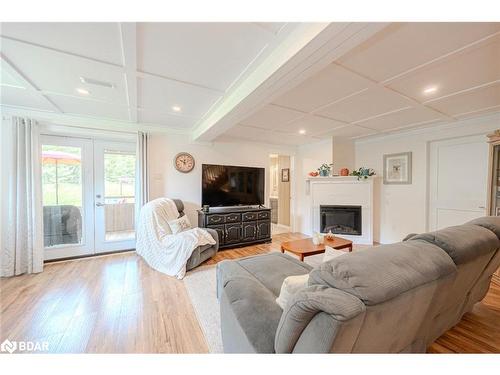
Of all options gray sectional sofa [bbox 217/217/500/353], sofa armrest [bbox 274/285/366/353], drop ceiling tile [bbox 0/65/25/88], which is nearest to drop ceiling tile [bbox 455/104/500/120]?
gray sectional sofa [bbox 217/217/500/353]

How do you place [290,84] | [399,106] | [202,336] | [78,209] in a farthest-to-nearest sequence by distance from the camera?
[78,209]
[399,106]
[290,84]
[202,336]

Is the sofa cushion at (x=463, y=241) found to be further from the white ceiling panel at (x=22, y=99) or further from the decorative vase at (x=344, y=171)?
the white ceiling panel at (x=22, y=99)

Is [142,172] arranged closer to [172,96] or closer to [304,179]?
[172,96]

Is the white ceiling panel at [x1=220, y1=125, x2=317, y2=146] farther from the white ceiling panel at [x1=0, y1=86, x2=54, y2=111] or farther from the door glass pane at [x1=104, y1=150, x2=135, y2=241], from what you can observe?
the white ceiling panel at [x1=0, y1=86, x2=54, y2=111]

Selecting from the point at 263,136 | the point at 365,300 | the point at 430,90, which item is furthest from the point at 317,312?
the point at 263,136

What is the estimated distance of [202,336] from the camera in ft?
5.45

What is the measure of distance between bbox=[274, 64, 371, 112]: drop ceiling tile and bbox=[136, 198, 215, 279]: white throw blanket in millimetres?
2125

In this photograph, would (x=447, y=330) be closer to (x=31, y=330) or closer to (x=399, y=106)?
(x=399, y=106)

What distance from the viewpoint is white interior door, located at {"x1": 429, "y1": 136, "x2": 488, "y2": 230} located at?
3150 millimetres

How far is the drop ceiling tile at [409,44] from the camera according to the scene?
4.42ft

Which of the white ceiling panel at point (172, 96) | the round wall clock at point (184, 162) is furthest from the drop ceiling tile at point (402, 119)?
the round wall clock at point (184, 162)

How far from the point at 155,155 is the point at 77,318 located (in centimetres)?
260

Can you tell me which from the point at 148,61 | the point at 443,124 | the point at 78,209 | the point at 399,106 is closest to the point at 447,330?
the point at 399,106

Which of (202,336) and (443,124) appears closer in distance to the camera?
(202,336)
